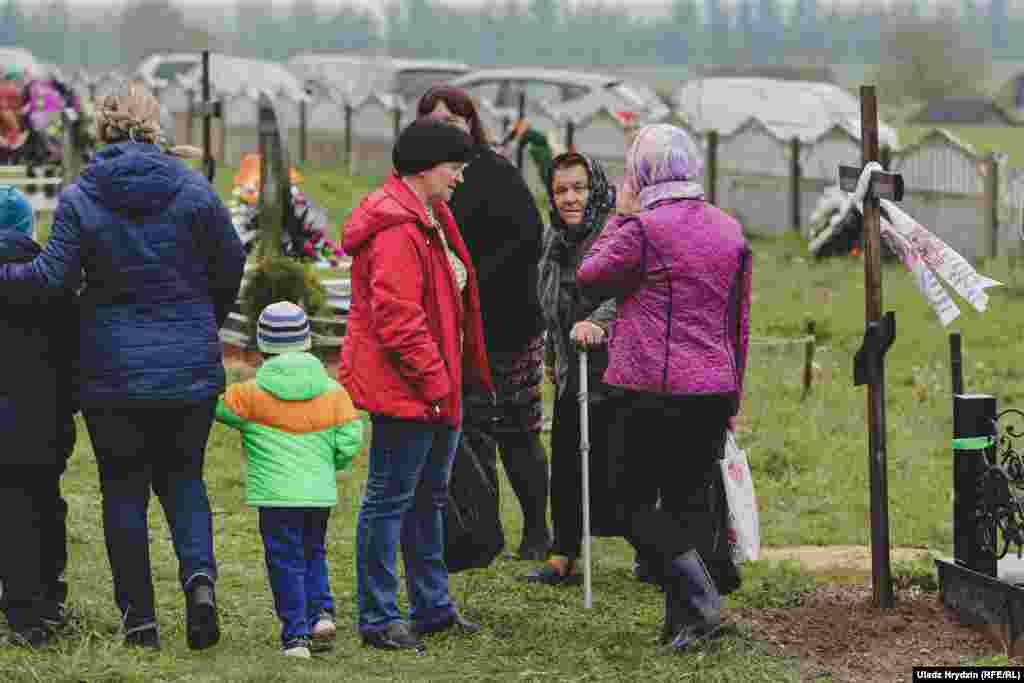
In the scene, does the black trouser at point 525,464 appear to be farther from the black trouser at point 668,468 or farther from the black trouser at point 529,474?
the black trouser at point 668,468

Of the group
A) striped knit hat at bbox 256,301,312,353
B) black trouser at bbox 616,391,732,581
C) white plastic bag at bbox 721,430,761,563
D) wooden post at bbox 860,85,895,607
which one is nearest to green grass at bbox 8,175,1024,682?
black trouser at bbox 616,391,732,581

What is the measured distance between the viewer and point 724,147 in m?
23.4

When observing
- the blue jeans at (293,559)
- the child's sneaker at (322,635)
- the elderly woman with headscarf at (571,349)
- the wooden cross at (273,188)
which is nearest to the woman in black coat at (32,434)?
the blue jeans at (293,559)

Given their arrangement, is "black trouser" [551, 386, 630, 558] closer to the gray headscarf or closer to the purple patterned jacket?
the gray headscarf

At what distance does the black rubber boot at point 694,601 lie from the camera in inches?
238

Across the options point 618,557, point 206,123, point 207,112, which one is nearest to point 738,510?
point 618,557

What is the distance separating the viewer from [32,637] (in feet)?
19.1

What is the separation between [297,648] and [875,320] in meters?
2.32

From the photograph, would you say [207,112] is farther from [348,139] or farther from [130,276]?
[348,139]

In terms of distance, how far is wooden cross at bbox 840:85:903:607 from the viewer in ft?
20.9

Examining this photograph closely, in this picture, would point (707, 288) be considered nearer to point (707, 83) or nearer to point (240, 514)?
point (240, 514)

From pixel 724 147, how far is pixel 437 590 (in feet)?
58.0

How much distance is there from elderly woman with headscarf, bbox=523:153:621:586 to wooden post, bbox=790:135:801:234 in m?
14.6

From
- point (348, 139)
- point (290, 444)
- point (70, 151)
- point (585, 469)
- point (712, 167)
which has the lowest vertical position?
point (585, 469)
